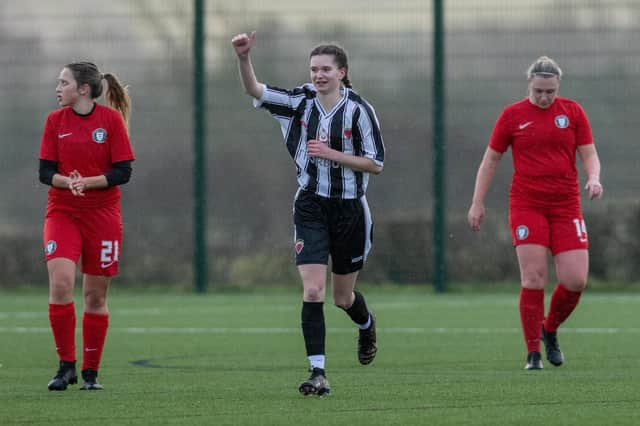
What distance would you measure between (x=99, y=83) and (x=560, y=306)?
3.38m

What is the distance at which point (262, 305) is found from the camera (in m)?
15.9

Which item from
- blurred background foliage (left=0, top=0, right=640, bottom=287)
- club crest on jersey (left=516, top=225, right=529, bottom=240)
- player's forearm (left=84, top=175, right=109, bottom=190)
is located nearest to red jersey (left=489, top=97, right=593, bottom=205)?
club crest on jersey (left=516, top=225, right=529, bottom=240)

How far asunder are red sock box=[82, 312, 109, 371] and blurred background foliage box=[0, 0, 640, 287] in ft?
31.2

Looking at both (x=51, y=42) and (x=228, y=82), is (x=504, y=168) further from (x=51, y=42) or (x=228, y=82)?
(x=51, y=42)

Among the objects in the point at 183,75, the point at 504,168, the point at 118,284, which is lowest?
the point at 118,284

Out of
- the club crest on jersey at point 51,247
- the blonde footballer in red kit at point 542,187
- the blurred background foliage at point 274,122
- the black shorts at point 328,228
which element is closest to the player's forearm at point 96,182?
the club crest on jersey at point 51,247

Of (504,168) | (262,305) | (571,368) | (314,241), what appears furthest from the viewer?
(504,168)

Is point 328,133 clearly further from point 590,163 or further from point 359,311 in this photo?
point 590,163

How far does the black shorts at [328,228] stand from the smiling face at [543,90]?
1.61 metres

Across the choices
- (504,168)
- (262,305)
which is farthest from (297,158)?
(504,168)

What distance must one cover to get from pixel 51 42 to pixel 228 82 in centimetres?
229

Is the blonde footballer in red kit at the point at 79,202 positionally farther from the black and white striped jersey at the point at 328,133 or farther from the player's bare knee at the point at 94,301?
the black and white striped jersey at the point at 328,133

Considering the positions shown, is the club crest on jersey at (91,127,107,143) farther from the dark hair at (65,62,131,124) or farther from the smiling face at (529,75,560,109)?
the smiling face at (529,75,560,109)

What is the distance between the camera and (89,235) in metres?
8.20
